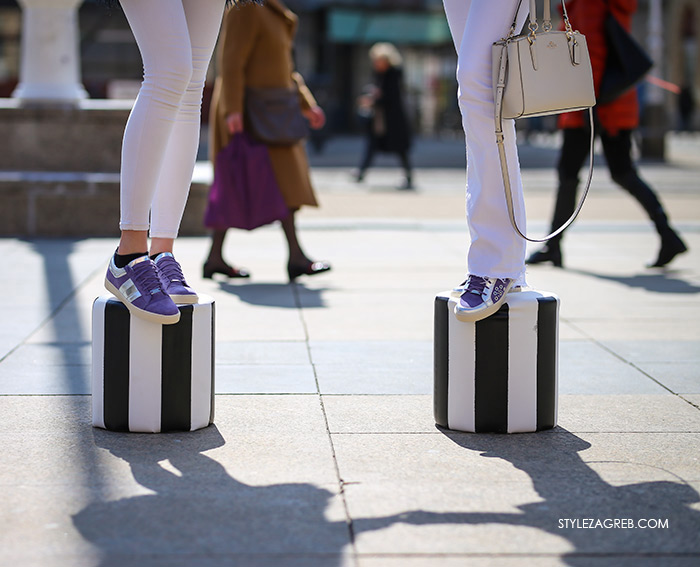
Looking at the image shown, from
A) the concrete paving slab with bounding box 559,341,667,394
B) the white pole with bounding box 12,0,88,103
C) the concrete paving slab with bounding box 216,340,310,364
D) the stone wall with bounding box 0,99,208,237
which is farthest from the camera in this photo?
the white pole with bounding box 12,0,88,103

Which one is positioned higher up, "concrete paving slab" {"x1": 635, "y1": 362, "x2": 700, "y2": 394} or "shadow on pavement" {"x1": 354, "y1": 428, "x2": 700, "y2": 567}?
"concrete paving slab" {"x1": 635, "y1": 362, "x2": 700, "y2": 394}

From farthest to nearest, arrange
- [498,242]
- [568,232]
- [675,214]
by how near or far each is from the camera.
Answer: [675,214] < [568,232] < [498,242]

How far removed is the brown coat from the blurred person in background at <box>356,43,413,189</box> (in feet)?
27.8

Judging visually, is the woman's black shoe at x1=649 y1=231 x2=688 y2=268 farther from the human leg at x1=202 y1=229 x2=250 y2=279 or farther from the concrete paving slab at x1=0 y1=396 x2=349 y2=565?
the concrete paving slab at x1=0 y1=396 x2=349 y2=565

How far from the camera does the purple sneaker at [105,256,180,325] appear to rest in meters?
3.14

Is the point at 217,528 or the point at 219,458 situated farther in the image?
the point at 219,458

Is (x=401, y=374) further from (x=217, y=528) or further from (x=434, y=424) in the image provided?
(x=217, y=528)

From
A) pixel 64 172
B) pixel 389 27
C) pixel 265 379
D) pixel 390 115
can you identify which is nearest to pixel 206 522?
pixel 265 379

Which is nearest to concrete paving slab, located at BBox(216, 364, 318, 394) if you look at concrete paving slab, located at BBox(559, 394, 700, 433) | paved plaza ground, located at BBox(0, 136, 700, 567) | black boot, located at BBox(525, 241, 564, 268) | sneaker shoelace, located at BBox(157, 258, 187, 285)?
paved plaza ground, located at BBox(0, 136, 700, 567)

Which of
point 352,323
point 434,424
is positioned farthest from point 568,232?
point 434,424

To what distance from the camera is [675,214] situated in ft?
35.5

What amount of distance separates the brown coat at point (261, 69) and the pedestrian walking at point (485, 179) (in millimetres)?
3375

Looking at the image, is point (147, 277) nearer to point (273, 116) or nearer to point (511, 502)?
point (511, 502)

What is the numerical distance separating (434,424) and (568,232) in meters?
6.16
